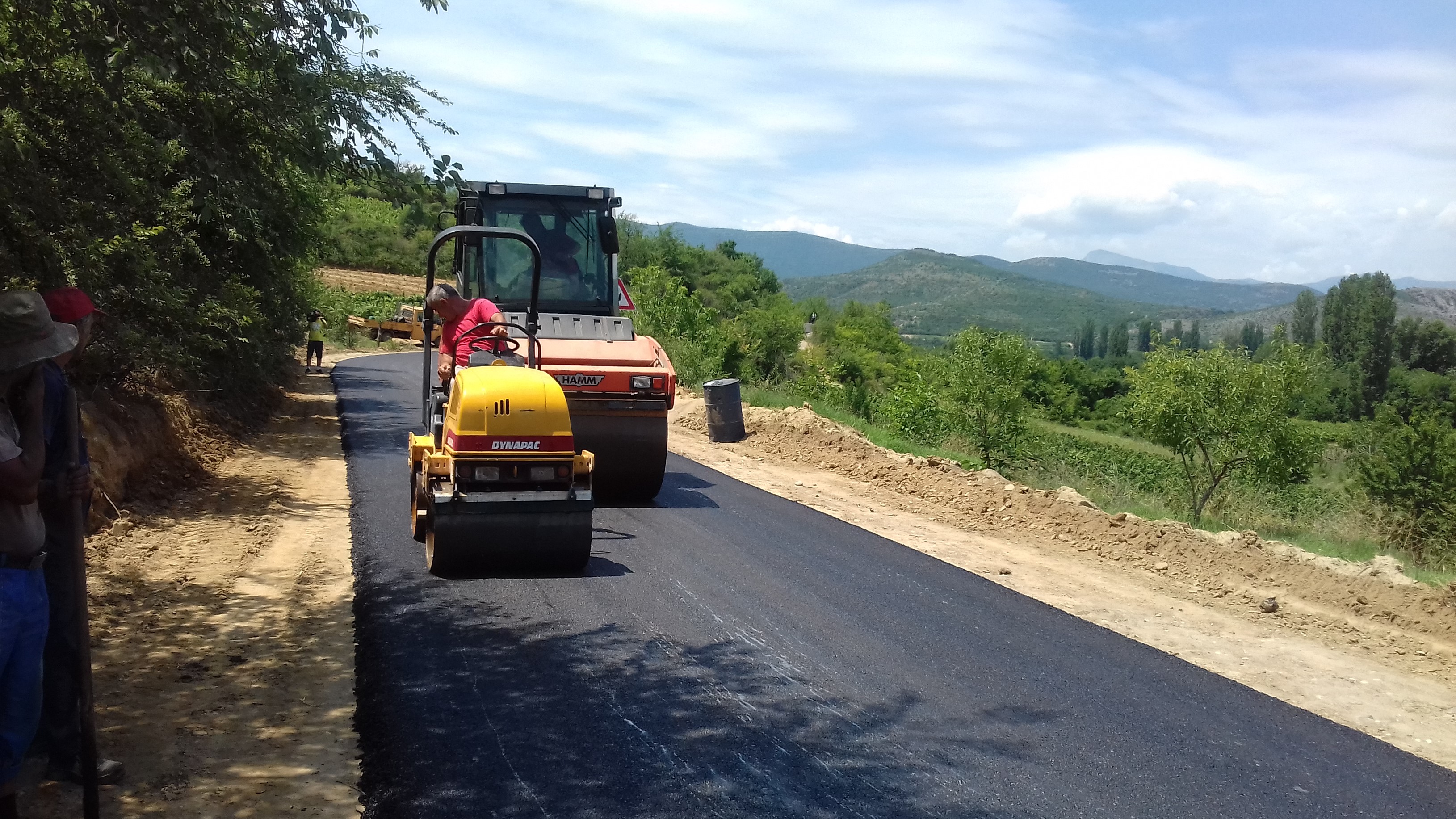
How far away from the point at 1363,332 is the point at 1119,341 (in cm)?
7485

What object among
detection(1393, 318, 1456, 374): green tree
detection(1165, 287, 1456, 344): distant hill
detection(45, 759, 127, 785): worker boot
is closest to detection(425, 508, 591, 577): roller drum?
detection(45, 759, 127, 785): worker boot

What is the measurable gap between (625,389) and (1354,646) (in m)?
6.03

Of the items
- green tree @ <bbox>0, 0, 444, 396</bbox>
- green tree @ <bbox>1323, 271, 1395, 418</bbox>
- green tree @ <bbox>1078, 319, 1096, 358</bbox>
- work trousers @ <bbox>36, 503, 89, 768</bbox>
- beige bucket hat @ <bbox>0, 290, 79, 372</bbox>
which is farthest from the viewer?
green tree @ <bbox>1078, 319, 1096, 358</bbox>

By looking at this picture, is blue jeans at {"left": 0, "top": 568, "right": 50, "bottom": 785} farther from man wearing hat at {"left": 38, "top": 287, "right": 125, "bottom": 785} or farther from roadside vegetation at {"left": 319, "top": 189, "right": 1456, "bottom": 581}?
roadside vegetation at {"left": 319, "top": 189, "right": 1456, "bottom": 581}

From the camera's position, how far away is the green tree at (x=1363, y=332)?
85188 millimetres

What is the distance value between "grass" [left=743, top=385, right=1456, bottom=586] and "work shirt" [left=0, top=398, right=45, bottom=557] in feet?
29.9

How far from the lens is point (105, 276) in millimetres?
8828

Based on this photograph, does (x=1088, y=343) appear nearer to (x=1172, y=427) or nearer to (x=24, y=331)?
(x=1172, y=427)

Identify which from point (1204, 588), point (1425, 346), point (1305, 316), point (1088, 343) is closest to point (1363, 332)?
point (1425, 346)

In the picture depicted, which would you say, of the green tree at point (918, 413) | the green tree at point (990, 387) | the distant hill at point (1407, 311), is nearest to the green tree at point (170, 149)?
the green tree at point (918, 413)

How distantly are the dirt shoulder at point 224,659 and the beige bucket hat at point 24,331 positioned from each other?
1568 millimetres

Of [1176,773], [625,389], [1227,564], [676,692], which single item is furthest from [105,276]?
[1227,564]

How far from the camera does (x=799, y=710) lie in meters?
5.14

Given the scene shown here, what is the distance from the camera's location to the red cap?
3.71 metres
